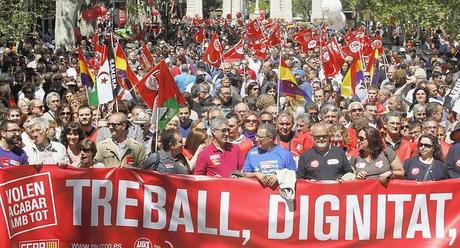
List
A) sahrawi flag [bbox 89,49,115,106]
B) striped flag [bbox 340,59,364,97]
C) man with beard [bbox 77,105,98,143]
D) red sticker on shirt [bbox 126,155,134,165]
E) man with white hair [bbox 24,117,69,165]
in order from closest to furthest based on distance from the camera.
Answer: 1. red sticker on shirt [bbox 126,155,134,165]
2. man with white hair [bbox 24,117,69,165]
3. man with beard [bbox 77,105,98,143]
4. sahrawi flag [bbox 89,49,115,106]
5. striped flag [bbox 340,59,364,97]

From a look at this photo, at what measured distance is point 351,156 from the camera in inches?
410

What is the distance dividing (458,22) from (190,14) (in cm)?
7454

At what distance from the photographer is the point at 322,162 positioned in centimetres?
971

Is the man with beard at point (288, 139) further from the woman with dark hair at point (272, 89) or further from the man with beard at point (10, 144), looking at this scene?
the woman with dark hair at point (272, 89)

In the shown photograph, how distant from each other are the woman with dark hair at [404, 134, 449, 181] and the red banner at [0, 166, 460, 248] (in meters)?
0.72

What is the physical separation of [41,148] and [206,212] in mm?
2255

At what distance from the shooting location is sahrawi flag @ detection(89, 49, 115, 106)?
14.1 metres

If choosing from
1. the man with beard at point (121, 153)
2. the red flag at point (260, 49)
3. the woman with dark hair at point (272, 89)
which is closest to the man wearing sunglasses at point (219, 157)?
the man with beard at point (121, 153)

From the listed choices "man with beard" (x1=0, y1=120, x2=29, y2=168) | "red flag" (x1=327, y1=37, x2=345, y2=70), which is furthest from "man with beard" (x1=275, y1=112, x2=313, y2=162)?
"red flag" (x1=327, y1=37, x2=345, y2=70)

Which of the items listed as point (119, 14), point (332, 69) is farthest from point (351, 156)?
point (119, 14)

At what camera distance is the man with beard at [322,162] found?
965cm

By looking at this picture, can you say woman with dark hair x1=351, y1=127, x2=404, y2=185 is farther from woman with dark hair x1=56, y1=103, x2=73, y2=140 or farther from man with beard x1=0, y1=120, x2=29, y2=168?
woman with dark hair x1=56, y1=103, x2=73, y2=140

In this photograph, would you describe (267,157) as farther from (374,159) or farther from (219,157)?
(374,159)

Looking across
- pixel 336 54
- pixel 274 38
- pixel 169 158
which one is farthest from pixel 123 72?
pixel 274 38
